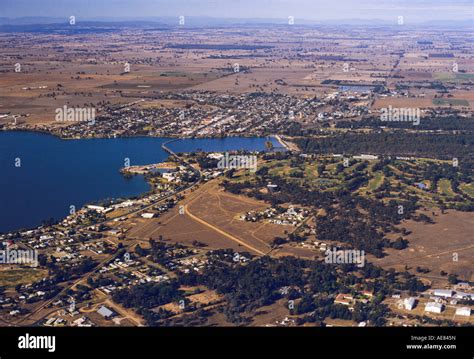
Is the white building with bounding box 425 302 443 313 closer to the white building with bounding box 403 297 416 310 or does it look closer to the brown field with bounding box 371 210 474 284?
the white building with bounding box 403 297 416 310

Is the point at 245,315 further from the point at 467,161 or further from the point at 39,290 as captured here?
the point at 467,161

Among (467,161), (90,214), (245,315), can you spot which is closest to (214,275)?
(245,315)

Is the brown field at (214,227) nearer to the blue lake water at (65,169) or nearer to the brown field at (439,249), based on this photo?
the blue lake water at (65,169)

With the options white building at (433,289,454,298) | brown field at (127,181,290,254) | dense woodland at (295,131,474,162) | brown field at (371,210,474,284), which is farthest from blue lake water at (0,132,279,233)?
white building at (433,289,454,298)

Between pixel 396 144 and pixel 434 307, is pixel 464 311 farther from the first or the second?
pixel 396 144
